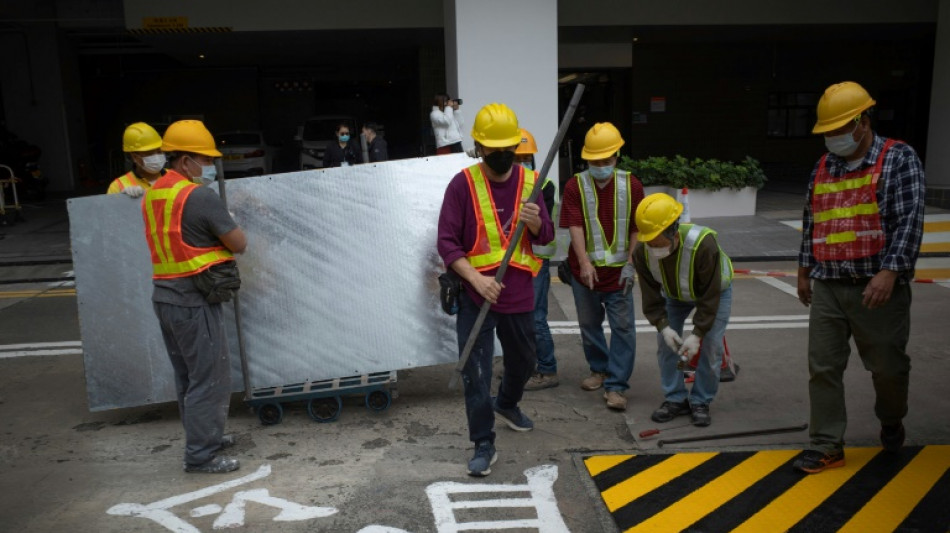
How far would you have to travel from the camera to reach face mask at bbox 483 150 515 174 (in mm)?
3975

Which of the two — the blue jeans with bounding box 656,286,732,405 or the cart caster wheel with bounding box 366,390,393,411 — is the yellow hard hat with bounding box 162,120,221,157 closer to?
the cart caster wheel with bounding box 366,390,393,411

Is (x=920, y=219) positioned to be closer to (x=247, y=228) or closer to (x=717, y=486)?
(x=717, y=486)

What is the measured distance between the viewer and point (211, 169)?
16.8 ft

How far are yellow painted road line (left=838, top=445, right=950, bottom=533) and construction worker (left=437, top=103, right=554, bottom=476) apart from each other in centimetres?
176

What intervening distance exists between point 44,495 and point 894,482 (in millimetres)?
4338

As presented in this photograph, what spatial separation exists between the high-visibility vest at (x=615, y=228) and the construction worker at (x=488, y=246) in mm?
977

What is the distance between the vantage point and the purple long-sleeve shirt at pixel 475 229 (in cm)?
404

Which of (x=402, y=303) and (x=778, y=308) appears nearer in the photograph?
(x=402, y=303)

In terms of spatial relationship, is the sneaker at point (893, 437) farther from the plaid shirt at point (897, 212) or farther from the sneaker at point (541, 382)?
the sneaker at point (541, 382)

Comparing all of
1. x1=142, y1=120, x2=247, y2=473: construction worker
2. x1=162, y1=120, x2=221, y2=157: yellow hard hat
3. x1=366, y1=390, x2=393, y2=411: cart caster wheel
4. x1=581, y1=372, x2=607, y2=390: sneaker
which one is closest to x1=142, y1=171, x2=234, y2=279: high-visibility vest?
x1=142, y1=120, x2=247, y2=473: construction worker

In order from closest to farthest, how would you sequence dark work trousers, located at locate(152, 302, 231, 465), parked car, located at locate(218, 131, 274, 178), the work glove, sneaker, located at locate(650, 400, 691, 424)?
dark work trousers, located at locate(152, 302, 231, 465), sneaker, located at locate(650, 400, 691, 424), the work glove, parked car, located at locate(218, 131, 274, 178)

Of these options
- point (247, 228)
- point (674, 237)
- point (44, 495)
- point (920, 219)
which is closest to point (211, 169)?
point (247, 228)

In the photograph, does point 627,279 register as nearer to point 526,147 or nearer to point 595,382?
point 595,382

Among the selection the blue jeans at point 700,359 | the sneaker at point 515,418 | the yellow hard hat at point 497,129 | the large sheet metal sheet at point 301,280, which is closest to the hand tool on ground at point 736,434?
the blue jeans at point 700,359
